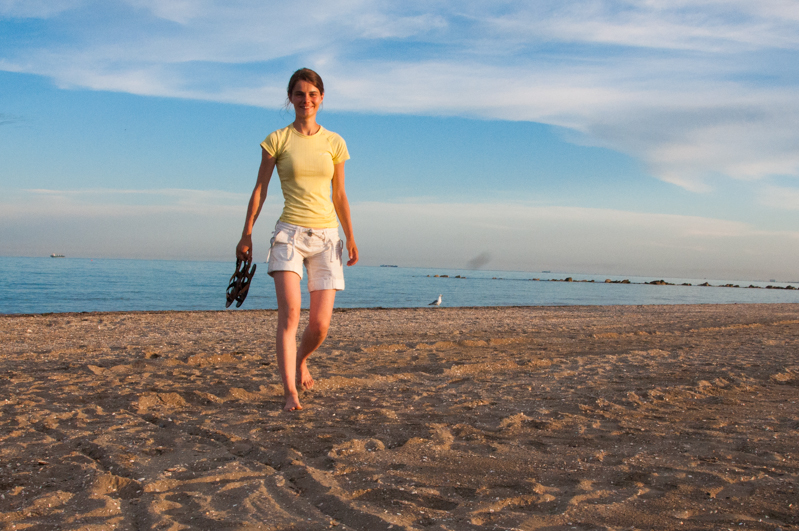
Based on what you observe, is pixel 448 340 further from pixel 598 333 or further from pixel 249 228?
pixel 249 228

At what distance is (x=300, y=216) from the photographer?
138 inches

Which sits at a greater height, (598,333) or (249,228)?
(249,228)

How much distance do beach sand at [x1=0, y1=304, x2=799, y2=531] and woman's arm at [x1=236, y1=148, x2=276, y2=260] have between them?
1097mm

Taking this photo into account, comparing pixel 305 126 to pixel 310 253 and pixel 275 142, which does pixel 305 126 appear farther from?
pixel 310 253

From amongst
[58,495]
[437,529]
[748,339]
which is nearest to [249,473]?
[58,495]

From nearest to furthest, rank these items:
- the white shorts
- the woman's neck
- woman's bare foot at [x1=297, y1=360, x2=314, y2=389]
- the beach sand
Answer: the beach sand, the white shorts, the woman's neck, woman's bare foot at [x1=297, y1=360, x2=314, y2=389]

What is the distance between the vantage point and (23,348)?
6707 millimetres

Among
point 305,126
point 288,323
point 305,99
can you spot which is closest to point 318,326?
point 288,323

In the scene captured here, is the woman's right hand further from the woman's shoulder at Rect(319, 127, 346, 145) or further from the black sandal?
the woman's shoulder at Rect(319, 127, 346, 145)

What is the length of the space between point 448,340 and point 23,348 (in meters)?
5.60

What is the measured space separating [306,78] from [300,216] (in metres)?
0.94

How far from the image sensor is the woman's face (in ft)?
11.5

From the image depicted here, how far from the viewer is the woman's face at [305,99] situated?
138 inches

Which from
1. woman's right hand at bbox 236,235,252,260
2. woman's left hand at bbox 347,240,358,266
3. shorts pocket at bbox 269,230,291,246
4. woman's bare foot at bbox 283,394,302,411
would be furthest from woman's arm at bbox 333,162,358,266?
woman's bare foot at bbox 283,394,302,411
